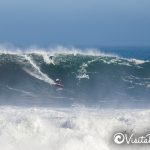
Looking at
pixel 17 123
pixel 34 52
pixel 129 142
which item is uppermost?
pixel 34 52

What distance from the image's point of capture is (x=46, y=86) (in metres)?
42.5

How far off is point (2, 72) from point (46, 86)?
11.5 feet

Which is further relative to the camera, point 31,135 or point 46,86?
point 46,86

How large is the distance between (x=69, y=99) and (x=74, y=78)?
4.44 metres

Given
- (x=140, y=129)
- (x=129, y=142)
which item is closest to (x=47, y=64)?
(x=140, y=129)

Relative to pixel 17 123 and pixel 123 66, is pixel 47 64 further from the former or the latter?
pixel 17 123

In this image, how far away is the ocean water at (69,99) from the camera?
26062mm

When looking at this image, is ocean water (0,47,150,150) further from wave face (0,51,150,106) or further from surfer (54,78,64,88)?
surfer (54,78,64,88)

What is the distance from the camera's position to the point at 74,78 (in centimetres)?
4447

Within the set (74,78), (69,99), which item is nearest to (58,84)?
(74,78)

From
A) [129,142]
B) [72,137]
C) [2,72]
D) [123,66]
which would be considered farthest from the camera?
[123,66]

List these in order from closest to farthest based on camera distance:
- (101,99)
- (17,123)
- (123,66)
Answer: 1. (17,123)
2. (101,99)
3. (123,66)

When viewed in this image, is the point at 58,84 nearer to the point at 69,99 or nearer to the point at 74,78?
the point at 74,78

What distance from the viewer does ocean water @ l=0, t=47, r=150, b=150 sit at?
26.1 metres
